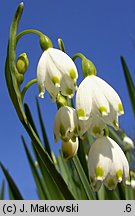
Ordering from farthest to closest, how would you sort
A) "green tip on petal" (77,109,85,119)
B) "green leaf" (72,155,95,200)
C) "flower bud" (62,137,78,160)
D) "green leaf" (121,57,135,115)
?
"green leaf" (121,57,135,115) < "green leaf" (72,155,95,200) < "flower bud" (62,137,78,160) < "green tip on petal" (77,109,85,119)

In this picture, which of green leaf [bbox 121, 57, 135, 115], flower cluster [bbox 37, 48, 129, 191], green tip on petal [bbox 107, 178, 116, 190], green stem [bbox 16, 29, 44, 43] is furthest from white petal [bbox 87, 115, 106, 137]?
green leaf [bbox 121, 57, 135, 115]

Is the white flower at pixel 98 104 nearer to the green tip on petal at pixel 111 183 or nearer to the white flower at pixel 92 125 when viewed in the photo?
the white flower at pixel 92 125

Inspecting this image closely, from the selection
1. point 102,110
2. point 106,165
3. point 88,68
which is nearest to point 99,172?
point 106,165

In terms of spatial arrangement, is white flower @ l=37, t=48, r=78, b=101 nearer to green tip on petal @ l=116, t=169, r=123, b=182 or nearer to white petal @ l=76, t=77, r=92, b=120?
white petal @ l=76, t=77, r=92, b=120

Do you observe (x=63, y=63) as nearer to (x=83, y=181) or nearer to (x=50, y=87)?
(x=50, y=87)

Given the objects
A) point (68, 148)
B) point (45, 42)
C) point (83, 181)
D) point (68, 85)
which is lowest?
point (83, 181)

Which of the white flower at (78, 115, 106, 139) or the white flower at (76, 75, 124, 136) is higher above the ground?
the white flower at (76, 75, 124, 136)

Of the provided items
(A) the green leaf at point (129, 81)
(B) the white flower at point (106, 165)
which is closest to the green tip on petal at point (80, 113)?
(B) the white flower at point (106, 165)
